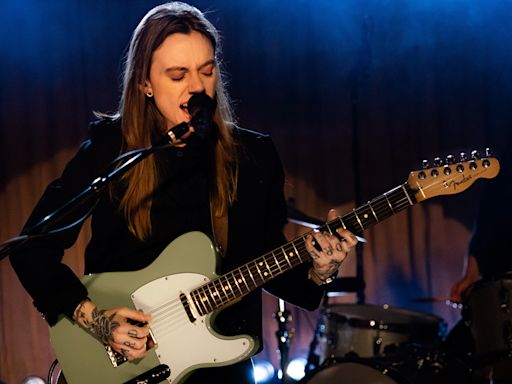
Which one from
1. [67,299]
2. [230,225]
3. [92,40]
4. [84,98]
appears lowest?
[67,299]

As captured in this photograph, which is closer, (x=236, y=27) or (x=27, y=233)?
(x=27, y=233)

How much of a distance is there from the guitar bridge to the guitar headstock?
1158 mm

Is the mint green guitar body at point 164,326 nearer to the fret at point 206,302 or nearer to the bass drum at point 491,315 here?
the fret at point 206,302

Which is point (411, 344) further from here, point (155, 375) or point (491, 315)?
point (155, 375)

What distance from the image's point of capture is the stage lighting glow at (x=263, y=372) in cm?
616

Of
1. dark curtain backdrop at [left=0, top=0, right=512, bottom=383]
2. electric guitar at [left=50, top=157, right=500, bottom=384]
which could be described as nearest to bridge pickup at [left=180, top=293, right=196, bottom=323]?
electric guitar at [left=50, top=157, right=500, bottom=384]

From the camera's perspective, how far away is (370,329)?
190 inches

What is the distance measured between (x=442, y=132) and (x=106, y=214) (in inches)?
168

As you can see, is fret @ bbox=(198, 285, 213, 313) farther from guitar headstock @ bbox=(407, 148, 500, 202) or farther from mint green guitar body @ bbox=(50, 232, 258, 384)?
guitar headstock @ bbox=(407, 148, 500, 202)

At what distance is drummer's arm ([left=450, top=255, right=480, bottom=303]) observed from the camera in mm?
4680

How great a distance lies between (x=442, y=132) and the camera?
6605mm

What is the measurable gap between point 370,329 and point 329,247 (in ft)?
7.23

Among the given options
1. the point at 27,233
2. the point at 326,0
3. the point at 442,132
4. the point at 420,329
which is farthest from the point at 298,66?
the point at 27,233

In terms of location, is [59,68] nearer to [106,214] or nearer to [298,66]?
[298,66]
